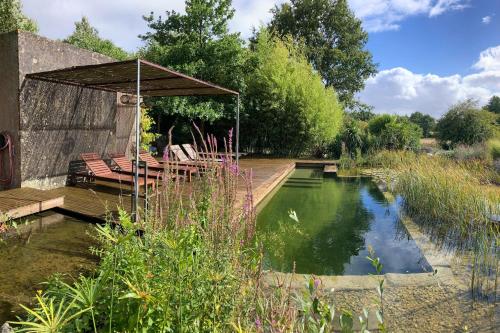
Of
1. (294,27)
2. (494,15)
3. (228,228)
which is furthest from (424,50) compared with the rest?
(294,27)

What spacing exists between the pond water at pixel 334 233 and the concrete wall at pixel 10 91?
4.56m

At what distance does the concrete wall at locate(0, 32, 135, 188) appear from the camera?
686 cm

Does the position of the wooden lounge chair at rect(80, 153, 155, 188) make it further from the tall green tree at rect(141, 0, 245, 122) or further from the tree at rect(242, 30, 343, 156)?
the tree at rect(242, 30, 343, 156)

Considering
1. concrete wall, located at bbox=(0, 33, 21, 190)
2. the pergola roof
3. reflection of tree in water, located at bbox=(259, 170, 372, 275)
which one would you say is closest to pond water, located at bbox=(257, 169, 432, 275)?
reflection of tree in water, located at bbox=(259, 170, 372, 275)

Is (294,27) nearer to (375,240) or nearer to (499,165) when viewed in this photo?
(499,165)

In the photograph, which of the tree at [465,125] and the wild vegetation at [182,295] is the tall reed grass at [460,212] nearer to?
the wild vegetation at [182,295]

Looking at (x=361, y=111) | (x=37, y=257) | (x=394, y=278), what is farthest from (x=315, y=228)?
(x=361, y=111)

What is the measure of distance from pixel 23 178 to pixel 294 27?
86.6ft

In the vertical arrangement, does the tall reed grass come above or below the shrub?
below

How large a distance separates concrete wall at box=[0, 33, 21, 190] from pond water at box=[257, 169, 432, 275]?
456 cm

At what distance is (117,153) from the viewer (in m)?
9.59

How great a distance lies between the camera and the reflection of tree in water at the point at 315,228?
5.04 meters

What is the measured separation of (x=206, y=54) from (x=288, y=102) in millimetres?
4059

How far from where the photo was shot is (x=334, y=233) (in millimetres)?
6418
